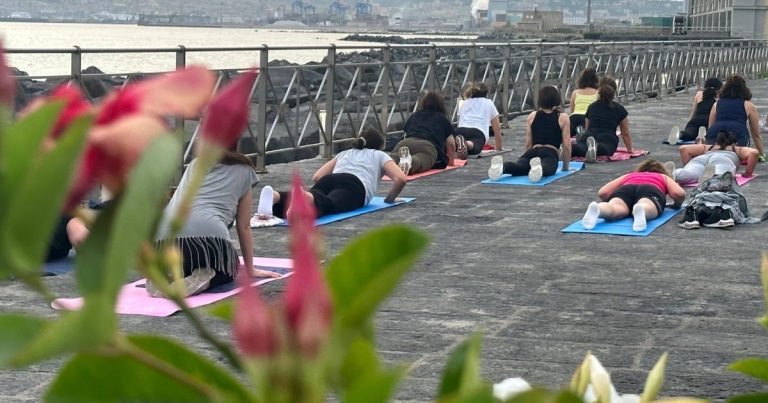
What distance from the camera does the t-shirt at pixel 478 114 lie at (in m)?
16.0

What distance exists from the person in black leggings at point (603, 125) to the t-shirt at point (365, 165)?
4.25 meters

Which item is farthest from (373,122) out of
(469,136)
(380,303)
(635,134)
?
(380,303)

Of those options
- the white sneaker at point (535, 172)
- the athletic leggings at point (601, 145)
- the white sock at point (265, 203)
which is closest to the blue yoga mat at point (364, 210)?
the white sock at point (265, 203)

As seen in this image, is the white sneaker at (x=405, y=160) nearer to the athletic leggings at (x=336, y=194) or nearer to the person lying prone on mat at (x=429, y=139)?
the person lying prone on mat at (x=429, y=139)

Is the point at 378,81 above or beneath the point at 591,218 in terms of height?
above

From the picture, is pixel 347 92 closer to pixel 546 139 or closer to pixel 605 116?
pixel 546 139

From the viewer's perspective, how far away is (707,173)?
11.7 m

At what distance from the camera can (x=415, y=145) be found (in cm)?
1373

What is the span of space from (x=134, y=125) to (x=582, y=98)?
1611 cm

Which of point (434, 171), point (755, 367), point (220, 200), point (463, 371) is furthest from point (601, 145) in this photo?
point (463, 371)

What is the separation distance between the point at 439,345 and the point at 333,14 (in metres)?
116

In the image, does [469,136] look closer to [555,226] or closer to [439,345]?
[555,226]

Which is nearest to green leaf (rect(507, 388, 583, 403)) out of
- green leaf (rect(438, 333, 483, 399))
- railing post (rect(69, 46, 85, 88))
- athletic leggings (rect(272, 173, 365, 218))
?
green leaf (rect(438, 333, 483, 399))

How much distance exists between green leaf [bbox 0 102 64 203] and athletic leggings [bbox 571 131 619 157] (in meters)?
14.6
